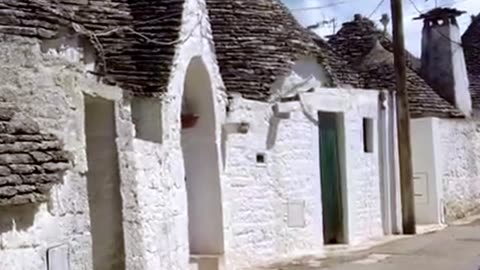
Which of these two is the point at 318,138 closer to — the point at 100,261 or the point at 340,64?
the point at 340,64

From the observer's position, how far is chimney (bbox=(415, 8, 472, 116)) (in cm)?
2962

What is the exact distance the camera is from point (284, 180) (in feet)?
53.4

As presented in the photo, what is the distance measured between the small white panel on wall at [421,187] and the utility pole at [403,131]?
299 cm

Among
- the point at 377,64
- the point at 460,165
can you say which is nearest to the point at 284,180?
the point at 460,165

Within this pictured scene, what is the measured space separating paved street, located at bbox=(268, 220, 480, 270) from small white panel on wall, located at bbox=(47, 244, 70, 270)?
7.23 metres

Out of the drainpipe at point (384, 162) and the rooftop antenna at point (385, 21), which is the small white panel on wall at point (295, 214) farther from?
the rooftop antenna at point (385, 21)

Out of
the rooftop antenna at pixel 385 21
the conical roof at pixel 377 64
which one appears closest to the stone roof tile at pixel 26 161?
the conical roof at pixel 377 64

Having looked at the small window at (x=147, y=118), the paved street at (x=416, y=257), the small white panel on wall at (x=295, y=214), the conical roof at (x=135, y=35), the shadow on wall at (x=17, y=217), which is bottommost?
the paved street at (x=416, y=257)

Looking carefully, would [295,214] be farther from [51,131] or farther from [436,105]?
[436,105]

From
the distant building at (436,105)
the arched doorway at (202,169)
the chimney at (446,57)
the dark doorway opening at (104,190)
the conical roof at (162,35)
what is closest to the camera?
the conical roof at (162,35)

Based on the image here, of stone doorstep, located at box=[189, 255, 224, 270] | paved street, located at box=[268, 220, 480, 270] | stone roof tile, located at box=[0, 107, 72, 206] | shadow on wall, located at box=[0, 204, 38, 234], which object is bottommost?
paved street, located at box=[268, 220, 480, 270]

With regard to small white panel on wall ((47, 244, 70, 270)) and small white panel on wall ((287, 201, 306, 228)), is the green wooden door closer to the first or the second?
small white panel on wall ((287, 201, 306, 228))

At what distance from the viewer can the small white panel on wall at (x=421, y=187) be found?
75.9 ft

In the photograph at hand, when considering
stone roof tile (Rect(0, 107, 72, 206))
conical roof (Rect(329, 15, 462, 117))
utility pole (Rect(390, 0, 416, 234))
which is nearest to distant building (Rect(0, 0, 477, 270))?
stone roof tile (Rect(0, 107, 72, 206))
